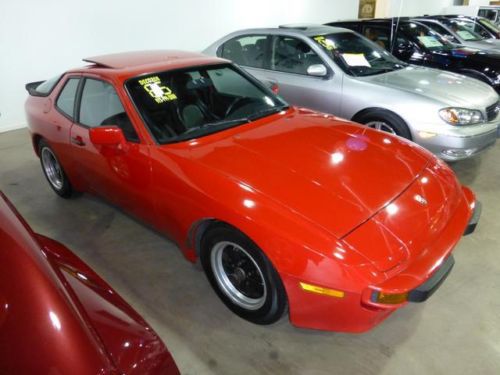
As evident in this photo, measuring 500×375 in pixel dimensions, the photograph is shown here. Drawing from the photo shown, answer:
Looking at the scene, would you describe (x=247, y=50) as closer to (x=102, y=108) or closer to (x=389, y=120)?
(x=389, y=120)

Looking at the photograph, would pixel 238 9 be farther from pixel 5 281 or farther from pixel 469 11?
pixel 5 281

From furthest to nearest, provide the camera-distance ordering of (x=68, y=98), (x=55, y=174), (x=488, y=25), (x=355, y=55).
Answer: (x=488, y=25), (x=355, y=55), (x=55, y=174), (x=68, y=98)

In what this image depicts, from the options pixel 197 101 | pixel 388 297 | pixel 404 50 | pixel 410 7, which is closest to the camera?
pixel 388 297

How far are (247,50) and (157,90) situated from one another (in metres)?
2.60

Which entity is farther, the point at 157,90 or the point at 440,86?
the point at 440,86

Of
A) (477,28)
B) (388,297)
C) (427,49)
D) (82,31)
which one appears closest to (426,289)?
(388,297)

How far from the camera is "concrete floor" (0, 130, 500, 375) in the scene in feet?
6.02

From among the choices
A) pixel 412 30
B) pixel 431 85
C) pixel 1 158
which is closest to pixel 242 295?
pixel 431 85

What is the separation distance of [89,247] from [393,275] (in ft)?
Answer: 7.20

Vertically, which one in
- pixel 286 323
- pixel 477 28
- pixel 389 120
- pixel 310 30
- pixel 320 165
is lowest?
pixel 286 323

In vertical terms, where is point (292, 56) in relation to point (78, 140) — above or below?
above

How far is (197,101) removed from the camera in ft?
8.20

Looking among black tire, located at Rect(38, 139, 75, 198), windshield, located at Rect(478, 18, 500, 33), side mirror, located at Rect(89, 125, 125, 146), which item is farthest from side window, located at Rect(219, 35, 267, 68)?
windshield, located at Rect(478, 18, 500, 33)

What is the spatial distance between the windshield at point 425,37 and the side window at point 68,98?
4868 mm
